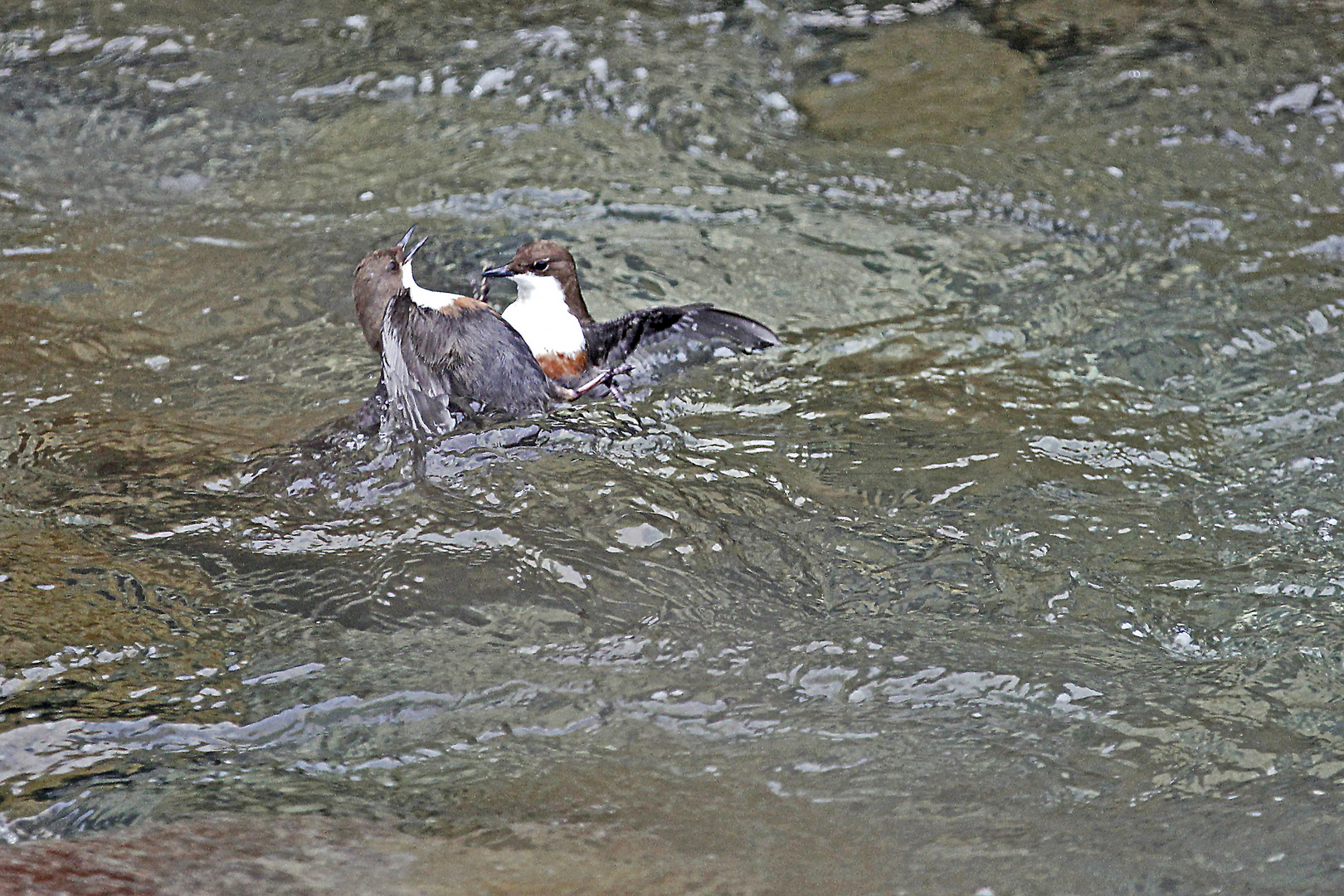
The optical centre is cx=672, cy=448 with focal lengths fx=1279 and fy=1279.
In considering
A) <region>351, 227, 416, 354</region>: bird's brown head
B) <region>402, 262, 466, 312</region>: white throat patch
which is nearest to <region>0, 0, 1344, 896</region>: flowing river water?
<region>351, 227, 416, 354</region>: bird's brown head

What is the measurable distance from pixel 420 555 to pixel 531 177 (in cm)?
338

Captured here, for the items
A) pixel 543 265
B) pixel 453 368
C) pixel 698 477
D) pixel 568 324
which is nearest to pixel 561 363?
pixel 568 324

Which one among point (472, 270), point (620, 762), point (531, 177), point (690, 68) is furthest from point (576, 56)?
point (620, 762)

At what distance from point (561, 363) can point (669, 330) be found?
473 millimetres

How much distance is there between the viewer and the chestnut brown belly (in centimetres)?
507

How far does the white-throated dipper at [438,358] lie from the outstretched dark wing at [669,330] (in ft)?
1.03

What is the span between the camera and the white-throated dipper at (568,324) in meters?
5.04

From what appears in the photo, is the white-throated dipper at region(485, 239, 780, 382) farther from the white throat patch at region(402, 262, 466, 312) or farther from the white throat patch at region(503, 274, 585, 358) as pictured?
the white throat patch at region(402, 262, 466, 312)

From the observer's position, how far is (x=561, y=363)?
16.8ft

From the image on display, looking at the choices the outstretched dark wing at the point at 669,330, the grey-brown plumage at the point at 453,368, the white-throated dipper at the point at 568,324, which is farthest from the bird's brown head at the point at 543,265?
the grey-brown plumage at the point at 453,368

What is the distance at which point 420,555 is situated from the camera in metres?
3.80

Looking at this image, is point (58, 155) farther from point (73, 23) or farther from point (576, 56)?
point (576, 56)

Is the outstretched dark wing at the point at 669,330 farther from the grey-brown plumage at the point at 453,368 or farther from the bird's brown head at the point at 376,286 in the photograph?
the bird's brown head at the point at 376,286

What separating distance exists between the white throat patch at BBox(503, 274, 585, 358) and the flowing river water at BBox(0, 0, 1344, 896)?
34 centimetres
